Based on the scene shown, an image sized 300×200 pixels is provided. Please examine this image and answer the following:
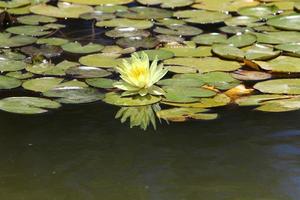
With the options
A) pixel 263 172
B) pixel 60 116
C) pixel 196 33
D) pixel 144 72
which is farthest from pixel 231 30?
pixel 263 172

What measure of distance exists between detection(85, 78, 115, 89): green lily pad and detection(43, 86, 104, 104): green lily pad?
0.13 feet

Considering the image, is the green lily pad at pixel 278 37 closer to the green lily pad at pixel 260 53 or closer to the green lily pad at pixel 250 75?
the green lily pad at pixel 260 53

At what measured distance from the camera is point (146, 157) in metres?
2.28

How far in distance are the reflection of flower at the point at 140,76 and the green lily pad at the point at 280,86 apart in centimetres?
38

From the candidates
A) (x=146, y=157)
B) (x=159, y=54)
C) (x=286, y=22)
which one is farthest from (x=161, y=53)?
(x=146, y=157)

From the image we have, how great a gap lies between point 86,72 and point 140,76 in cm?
34

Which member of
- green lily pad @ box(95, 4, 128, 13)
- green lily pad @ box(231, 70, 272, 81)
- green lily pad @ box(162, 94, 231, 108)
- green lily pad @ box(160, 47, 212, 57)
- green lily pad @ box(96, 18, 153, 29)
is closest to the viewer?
green lily pad @ box(162, 94, 231, 108)

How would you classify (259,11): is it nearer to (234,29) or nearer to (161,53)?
(234,29)

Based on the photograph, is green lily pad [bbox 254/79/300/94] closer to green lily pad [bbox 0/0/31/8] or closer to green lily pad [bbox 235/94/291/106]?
green lily pad [bbox 235/94/291/106]

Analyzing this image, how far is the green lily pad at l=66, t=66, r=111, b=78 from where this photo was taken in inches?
117

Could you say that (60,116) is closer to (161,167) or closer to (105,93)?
(105,93)

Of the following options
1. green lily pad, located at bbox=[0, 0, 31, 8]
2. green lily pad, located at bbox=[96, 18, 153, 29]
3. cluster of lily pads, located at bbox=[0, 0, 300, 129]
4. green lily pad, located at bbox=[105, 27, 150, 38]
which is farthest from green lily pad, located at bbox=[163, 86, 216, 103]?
green lily pad, located at bbox=[0, 0, 31, 8]

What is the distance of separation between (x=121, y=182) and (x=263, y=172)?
1.38 ft

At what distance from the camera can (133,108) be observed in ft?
8.81
